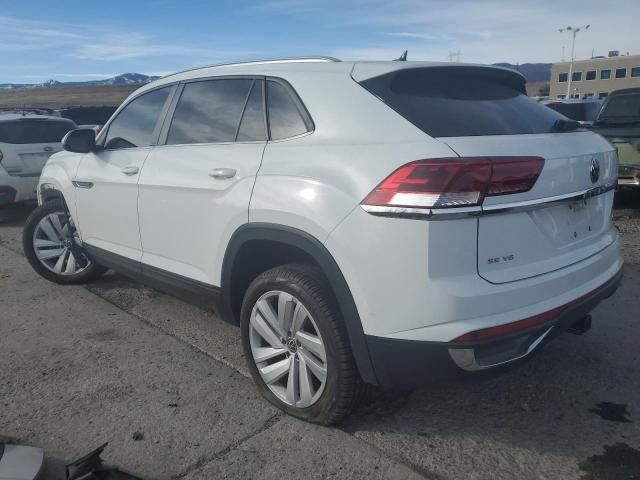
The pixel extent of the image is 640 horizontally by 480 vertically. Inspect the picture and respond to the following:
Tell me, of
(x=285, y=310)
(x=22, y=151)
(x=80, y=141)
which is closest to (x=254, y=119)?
(x=285, y=310)

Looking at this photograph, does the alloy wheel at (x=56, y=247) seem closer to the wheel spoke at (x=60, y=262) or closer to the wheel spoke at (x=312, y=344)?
the wheel spoke at (x=60, y=262)

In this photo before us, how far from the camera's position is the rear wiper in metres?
2.77

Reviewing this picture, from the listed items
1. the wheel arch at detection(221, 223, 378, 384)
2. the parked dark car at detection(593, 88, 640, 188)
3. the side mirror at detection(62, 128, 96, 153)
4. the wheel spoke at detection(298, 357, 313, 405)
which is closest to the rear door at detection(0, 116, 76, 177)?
the side mirror at detection(62, 128, 96, 153)

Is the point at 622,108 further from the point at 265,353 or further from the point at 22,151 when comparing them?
the point at 22,151

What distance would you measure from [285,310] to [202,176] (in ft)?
3.20

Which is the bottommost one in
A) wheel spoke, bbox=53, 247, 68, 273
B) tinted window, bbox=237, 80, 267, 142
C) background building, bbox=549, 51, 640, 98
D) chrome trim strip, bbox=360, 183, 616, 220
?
background building, bbox=549, 51, 640, 98

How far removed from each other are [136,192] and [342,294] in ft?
6.41

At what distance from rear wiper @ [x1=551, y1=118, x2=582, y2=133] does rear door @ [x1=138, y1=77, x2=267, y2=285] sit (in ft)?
4.80

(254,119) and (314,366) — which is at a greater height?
(254,119)

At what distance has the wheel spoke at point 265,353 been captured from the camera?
293 centimetres

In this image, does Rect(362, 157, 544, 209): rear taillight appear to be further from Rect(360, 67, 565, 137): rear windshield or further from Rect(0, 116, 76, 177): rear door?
Rect(0, 116, 76, 177): rear door

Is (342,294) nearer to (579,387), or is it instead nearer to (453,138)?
(453,138)

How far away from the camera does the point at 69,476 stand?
229 cm

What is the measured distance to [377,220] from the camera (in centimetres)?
231
